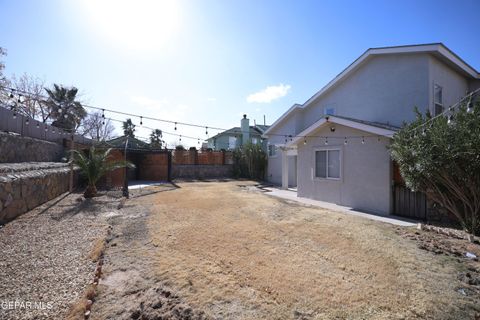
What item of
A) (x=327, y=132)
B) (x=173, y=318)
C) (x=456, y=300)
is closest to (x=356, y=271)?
(x=456, y=300)

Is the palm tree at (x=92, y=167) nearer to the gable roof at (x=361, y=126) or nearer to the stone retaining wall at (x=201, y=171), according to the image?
the gable roof at (x=361, y=126)

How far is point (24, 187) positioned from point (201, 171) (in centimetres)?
1432

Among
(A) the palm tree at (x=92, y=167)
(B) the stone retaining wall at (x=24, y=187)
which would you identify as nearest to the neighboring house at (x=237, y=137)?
(A) the palm tree at (x=92, y=167)

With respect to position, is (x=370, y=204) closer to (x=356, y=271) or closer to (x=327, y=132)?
(x=327, y=132)

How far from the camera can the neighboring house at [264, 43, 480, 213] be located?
835 cm

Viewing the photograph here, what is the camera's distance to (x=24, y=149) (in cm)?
855

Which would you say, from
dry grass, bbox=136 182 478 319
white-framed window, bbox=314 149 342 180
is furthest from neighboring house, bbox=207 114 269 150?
dry grass, bbox=136 182 478 319

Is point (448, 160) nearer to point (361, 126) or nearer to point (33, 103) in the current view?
point (361, 126)

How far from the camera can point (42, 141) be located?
32.6 feet

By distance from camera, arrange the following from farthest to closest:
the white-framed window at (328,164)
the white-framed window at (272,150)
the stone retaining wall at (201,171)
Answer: the stone retaining wall at (201,171), the white-framed window at (272,150), the white-framed window at (328,164)

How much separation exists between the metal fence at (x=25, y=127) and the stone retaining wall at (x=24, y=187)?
4.90 ft

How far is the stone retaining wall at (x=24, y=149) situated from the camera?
7.43 metres

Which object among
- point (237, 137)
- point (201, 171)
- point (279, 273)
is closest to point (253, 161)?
point (201, 171)

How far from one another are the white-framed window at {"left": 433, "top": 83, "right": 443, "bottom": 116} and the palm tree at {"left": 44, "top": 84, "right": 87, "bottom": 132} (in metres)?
23.8
